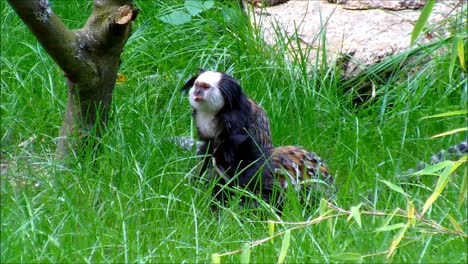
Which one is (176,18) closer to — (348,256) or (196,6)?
(196,6)

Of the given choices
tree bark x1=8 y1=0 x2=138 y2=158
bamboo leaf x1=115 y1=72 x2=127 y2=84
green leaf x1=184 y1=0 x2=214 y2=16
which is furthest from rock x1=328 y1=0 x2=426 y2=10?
tree bark x1=8 y1=0 x2=138 y2=158

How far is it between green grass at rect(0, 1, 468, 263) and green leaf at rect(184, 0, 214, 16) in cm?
5

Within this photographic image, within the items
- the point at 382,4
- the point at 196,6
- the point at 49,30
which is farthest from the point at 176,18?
the point at 49,30

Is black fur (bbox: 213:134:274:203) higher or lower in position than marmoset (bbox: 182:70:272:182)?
lower

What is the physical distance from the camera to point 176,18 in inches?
260

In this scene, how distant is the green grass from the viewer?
3.85 m

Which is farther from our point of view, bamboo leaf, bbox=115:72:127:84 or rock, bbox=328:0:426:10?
rock, bbox=328:0:426:10

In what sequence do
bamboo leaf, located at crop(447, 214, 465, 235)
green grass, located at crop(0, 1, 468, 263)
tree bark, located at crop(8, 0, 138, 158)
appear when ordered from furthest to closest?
tree bark, located at crop(8, 0, 138, 158) → green grass, located at crop(0, 1, 468, 263) → bamboo leaf, located at crop(447, 214, 465, 235)

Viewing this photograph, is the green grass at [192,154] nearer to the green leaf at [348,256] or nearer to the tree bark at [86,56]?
the green leaf at [348,256]

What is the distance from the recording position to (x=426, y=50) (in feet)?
19.7

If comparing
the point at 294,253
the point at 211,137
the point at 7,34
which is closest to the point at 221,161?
the point at 211,137

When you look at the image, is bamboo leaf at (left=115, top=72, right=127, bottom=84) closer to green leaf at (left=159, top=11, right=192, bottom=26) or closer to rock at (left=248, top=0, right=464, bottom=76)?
green leaf at (left=159, top=11, right=192, bottom=26)

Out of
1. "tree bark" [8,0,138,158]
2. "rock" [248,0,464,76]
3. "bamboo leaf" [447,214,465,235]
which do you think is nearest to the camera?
"bamboo leaf" [447,214,465,235]

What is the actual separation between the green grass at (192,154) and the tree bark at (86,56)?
136 mm
